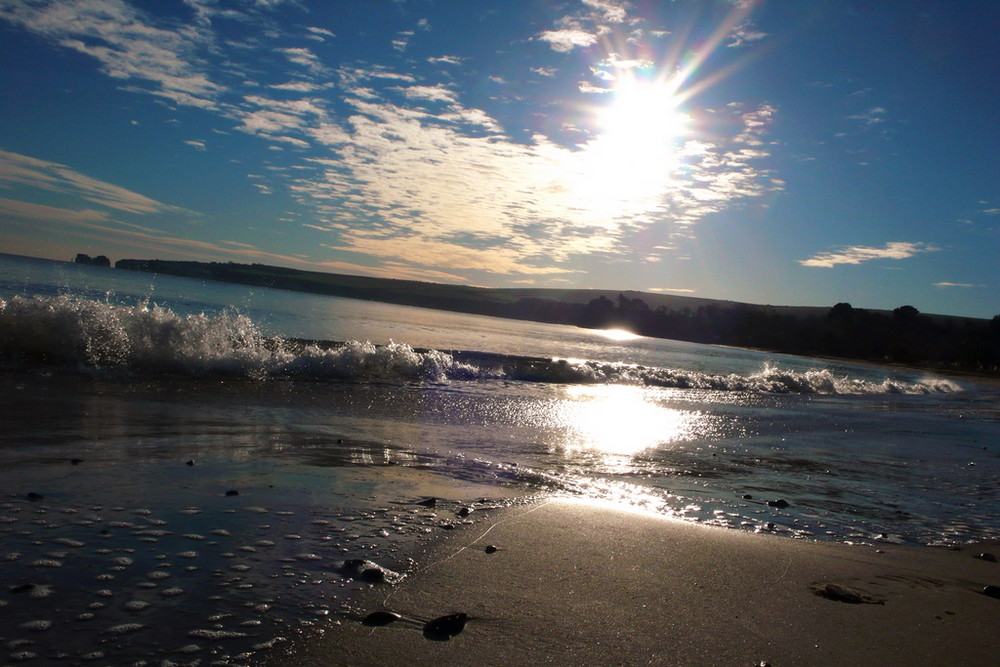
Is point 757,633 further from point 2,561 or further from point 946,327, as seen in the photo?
point 946,327

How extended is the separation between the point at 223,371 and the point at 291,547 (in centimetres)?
953

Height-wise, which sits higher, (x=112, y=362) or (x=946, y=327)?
(x=946, y=327)

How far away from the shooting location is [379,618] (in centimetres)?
273

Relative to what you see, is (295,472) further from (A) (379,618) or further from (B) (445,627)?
(B) (445,627)

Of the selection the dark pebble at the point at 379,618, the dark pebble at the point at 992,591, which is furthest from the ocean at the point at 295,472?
the dark pebble at the point at 992,591

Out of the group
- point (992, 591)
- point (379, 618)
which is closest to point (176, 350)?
point (379, 618)

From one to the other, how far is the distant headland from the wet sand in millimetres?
64626

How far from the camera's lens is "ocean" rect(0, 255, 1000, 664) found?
9.14ft

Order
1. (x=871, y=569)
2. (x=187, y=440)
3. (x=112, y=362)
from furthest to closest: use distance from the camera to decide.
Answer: (x=112, y=362)
(x=187, y=440)
(x=871, y=569)

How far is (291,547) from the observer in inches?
138

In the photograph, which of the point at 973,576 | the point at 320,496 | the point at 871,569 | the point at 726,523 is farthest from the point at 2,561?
the point at 973,576

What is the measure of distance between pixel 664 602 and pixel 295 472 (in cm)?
329

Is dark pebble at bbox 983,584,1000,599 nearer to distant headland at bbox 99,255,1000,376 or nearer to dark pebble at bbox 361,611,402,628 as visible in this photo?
dark pebble at bbox 361,611,402,628

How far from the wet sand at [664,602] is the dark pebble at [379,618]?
13 mm
